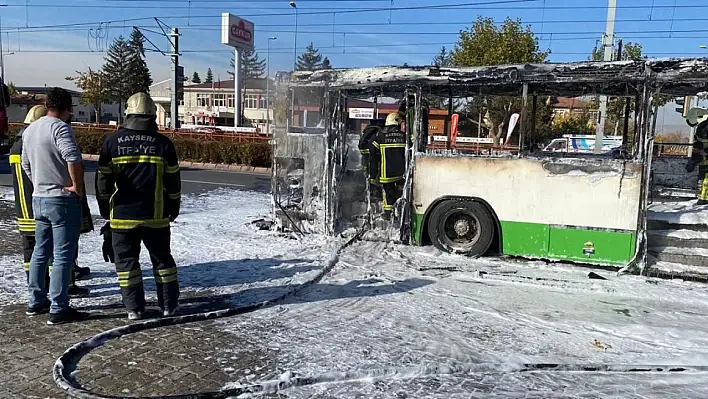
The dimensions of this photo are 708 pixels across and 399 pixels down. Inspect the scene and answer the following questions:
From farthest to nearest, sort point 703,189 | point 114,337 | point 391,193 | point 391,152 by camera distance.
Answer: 1. point 391,193
2. point 391,152
3. point 703,189
4. point 114,337

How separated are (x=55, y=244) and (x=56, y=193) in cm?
42

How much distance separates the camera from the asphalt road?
1484 cm

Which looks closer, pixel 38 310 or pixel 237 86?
pixel 38 310

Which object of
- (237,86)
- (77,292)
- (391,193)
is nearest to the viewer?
(77,292)

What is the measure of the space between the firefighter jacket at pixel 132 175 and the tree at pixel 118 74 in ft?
198

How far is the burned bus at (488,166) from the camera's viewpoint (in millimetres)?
6828

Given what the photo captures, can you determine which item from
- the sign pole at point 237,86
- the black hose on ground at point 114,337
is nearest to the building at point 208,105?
the sign pole at point 237,86

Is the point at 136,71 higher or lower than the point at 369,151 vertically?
higher

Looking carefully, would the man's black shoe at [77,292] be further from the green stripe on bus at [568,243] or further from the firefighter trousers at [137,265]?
the green stripe on bus at [568,243]

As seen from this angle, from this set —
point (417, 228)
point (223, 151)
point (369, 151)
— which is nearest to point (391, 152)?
point (369, 151)

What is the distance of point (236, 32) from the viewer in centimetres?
3675

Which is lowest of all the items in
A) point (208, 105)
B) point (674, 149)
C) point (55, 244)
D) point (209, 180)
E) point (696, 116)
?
point (209, 180)

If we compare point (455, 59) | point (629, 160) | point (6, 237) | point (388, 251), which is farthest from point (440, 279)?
point (455, 59)

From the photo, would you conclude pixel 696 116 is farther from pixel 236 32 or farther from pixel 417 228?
pixel 236 32
